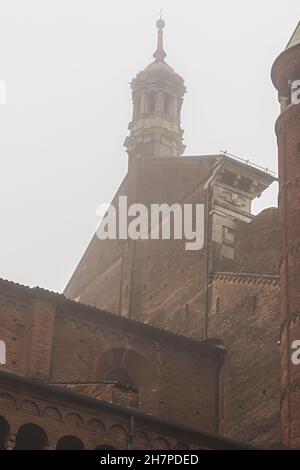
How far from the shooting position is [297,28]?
3105cm

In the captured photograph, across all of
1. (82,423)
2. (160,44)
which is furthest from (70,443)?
(160,44)

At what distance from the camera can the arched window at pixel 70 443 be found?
24031 millimetres

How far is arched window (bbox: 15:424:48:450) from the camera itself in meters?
23.7

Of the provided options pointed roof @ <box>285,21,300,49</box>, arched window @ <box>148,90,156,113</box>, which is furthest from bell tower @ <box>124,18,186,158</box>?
pointed roof @ <box>285,21,300,49</box>

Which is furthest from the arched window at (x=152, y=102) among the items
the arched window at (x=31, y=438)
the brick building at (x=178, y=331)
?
the arched window at (x=31, y=438)

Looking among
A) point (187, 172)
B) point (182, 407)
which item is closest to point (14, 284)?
point (182, 407)

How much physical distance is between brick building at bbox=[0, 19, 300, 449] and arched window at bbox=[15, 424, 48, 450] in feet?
0.11

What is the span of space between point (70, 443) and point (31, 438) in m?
0.77

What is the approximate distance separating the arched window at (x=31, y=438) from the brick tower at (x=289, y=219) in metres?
5.47

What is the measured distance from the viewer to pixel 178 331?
114 ft

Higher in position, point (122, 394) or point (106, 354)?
point (106, 354)

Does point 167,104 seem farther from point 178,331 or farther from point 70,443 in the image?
point 70,443

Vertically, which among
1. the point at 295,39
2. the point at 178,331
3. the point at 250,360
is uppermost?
the point at 295,39

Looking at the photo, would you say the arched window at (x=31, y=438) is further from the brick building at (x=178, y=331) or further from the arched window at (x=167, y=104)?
the arched window at (x=167, y=104)
